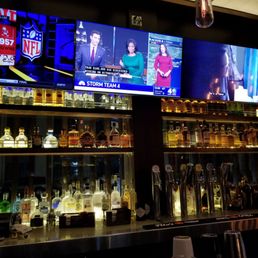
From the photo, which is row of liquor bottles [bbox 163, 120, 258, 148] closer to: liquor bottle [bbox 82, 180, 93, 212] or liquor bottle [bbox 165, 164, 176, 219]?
liquor bottle [bbox 165, 164, 176, 219]

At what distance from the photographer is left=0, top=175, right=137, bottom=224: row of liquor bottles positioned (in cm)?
223

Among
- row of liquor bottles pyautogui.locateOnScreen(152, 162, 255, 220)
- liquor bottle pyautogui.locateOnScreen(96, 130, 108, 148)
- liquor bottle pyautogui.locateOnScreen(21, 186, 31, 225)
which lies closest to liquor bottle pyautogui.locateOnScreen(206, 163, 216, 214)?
row of liquor bottles pyautogui.locateOnScreen(152, 162, 255, 220)

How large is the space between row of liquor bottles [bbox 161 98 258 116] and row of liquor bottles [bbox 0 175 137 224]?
83cm

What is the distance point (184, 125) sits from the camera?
9.67 ft

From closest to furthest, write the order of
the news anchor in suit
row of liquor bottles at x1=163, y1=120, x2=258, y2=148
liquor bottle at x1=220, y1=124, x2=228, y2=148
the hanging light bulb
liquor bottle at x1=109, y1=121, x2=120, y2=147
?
1. the hanging light bulb
2. the news anchor in suit
3. liquor bottle at x1=109, y1=121, x2=120, y2=147
4. row of liquor bottles at x1=163, y1=120, x2=258, y2=148
5. liquor bottle at x1=220, y1=124, x2=228, y2=148

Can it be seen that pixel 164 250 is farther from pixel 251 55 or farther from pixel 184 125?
pixel 251 55

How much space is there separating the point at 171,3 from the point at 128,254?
6.98 feet

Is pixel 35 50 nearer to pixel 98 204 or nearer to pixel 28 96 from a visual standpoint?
pixel 28 96

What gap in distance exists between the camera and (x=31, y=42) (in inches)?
79.4

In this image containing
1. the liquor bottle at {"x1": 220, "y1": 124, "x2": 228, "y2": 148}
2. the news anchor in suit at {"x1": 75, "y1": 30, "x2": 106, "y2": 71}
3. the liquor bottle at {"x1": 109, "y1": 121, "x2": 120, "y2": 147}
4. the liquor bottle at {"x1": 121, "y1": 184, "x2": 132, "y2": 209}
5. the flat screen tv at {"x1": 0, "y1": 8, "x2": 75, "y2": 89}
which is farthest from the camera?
the liquor bottle at {"x1": 220, "y1": 124, "x2": 228, "y2": 148}

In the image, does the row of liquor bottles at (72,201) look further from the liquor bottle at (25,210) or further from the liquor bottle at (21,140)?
the liquor bottle at (21,140)

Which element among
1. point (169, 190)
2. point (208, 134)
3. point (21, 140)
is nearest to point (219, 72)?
point (208, 134)

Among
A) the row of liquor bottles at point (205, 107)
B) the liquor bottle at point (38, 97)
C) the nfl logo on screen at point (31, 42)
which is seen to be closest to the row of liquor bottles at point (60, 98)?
the liquor bottle at point (38, 97)

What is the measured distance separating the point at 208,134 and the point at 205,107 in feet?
0.91
